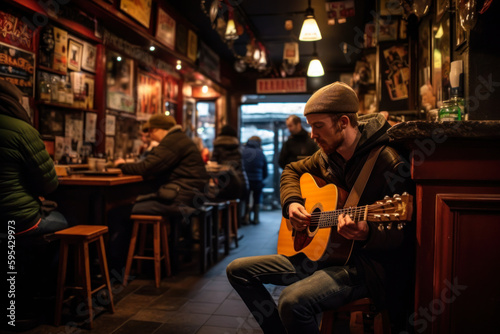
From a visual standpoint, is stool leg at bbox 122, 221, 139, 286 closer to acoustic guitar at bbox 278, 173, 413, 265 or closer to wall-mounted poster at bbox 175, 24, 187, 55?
acoustic guitar at bbox 278, 173, 413, 265

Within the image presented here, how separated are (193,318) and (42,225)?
127 centimetres

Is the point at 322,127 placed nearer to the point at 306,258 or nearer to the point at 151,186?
the point at 306,258

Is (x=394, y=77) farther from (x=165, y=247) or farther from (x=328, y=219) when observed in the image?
(x=328, y=219)

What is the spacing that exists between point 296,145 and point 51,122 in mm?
3179

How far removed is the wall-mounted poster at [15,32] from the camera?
377cm

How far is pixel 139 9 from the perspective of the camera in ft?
17.3

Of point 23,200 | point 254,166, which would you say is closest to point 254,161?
point 254,166

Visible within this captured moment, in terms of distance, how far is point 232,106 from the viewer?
10469 mm

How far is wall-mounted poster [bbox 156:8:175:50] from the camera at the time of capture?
591cm

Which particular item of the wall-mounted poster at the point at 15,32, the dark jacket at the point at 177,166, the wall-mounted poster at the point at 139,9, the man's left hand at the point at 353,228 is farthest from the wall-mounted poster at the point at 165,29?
the man's left hand at the point at 353,228

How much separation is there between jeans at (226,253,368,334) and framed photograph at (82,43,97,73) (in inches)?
160

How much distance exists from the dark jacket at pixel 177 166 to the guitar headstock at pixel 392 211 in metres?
2.73

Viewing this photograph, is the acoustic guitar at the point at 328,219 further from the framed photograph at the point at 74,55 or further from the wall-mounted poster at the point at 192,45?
the wall-mounted poster at the point at 192,45

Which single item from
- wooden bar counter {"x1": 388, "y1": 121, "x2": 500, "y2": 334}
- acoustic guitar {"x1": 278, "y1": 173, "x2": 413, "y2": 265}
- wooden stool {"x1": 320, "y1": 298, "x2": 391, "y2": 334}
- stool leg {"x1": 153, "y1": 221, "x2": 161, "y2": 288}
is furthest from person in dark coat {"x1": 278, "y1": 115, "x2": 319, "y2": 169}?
wooden bar counter {"x1": 388, "y1": 121, "x2": 500, "y2": 334}
